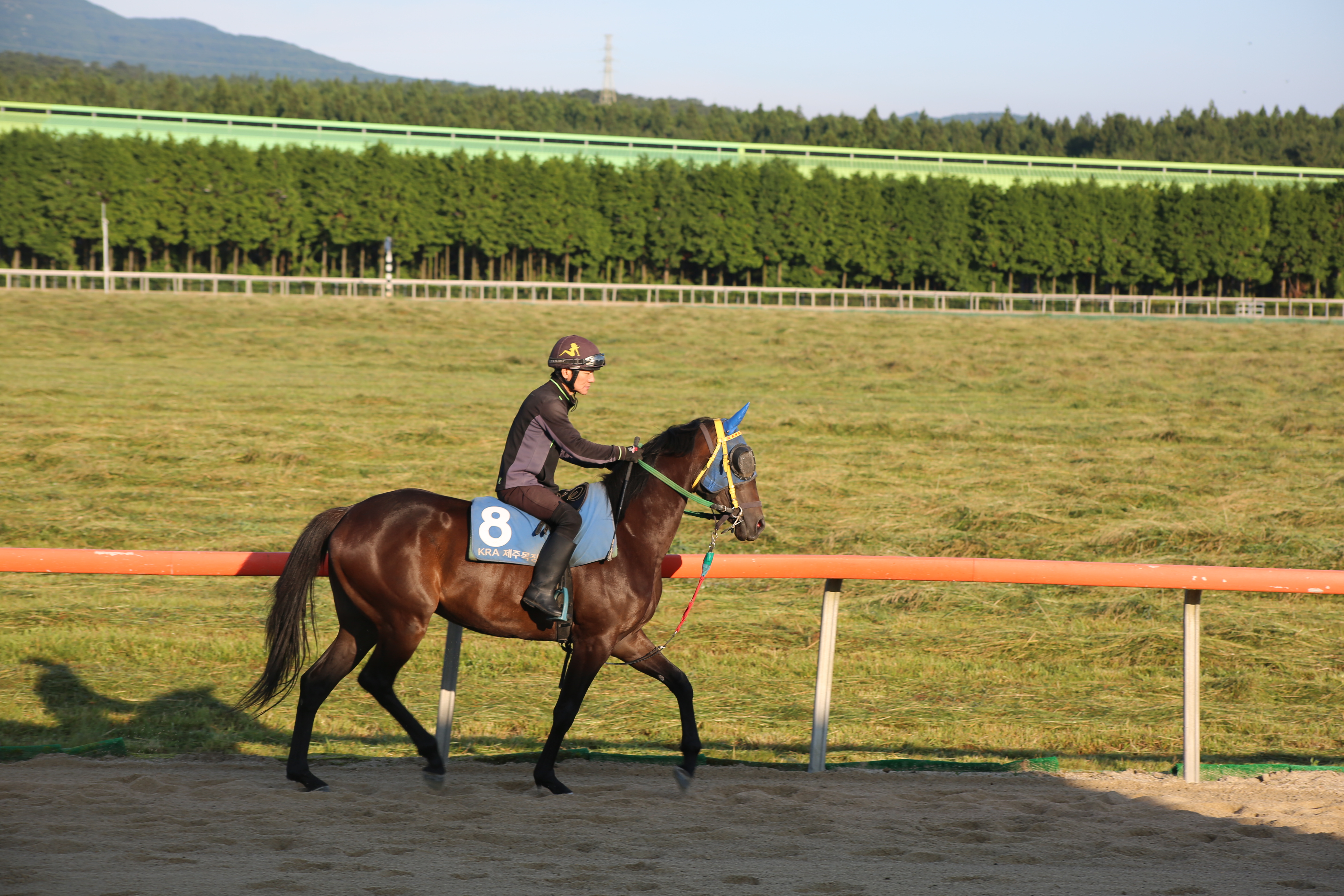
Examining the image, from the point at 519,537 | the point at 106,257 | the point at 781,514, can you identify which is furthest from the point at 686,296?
the point at 519,537

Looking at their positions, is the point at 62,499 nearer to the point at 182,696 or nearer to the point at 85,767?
the point at 182,696

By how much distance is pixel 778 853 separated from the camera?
505 centimetres

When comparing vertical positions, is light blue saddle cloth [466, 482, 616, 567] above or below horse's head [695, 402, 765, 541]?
below

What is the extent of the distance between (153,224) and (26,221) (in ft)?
18.9

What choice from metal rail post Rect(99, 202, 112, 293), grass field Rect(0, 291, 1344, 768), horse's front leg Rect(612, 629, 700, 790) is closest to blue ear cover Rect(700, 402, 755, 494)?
horse's front leg Rect(612, 629, 700, 790)

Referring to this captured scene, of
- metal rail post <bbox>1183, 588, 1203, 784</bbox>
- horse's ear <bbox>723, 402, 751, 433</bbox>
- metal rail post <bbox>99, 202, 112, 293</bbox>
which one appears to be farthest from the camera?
metal rail post <bbox>99, 202, 112, 293</bbox>

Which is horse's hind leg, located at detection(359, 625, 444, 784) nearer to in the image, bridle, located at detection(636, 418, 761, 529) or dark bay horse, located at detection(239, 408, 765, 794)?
dark bay horse, located at detection(239, 408, 765, 794)

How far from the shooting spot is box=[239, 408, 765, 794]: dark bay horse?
5781mm

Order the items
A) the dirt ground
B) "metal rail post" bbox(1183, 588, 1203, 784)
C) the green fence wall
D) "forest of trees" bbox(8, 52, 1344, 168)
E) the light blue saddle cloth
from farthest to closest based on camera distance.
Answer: "forest of trees" bbox(8, 52, 1344, 168) < the green fence wall < "metal rail post" bbox(1183, 588, 1203, 784) < the light blue saddle cloth < the dirt ground

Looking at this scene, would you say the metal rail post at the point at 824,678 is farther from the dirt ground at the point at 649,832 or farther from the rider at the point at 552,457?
the rider at the point at 552,457

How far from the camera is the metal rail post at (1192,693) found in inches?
250

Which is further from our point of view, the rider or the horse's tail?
the horse's tail

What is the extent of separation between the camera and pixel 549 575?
18.6 ft

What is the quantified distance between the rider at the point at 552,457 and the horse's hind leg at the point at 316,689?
954 mm
